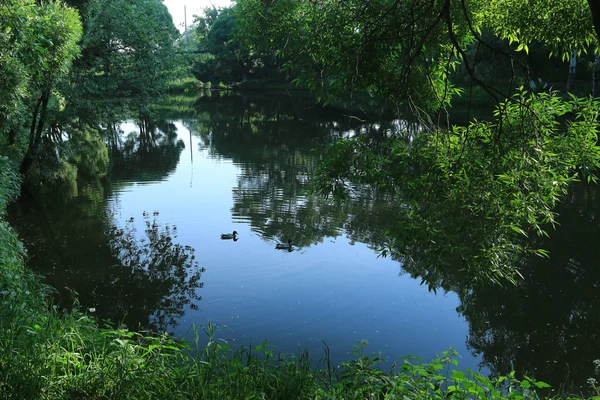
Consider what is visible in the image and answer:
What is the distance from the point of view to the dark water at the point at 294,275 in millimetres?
8898

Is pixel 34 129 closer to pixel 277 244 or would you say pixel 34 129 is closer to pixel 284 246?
pixel 277 244

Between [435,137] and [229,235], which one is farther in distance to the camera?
[229,235]

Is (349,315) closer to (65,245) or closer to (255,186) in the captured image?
(65,245)

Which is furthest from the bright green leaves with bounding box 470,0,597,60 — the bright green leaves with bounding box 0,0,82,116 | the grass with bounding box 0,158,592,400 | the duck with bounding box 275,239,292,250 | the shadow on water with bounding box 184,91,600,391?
the duck with bounding box 275,239,292,250

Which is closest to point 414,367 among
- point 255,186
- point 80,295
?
point 80,295

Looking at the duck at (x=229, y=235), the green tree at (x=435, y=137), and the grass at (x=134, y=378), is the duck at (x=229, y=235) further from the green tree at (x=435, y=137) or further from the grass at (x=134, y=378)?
the grass at (x=134, y=378)

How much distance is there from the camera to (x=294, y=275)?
1166cm

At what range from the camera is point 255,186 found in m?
19.4

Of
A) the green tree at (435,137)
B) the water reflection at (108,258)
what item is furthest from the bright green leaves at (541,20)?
the water reflection at (108,258)

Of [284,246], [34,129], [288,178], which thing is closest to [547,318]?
[284,246]

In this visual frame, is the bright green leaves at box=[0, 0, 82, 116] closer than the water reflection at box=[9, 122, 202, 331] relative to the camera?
Yes

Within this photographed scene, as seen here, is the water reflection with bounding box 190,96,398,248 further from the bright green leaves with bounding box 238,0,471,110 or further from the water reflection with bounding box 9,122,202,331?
the water reflection with bounding box 9,122,202,331

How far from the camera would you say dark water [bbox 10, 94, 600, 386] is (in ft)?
29.2

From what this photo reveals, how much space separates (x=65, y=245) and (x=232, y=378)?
9865 millimetres
